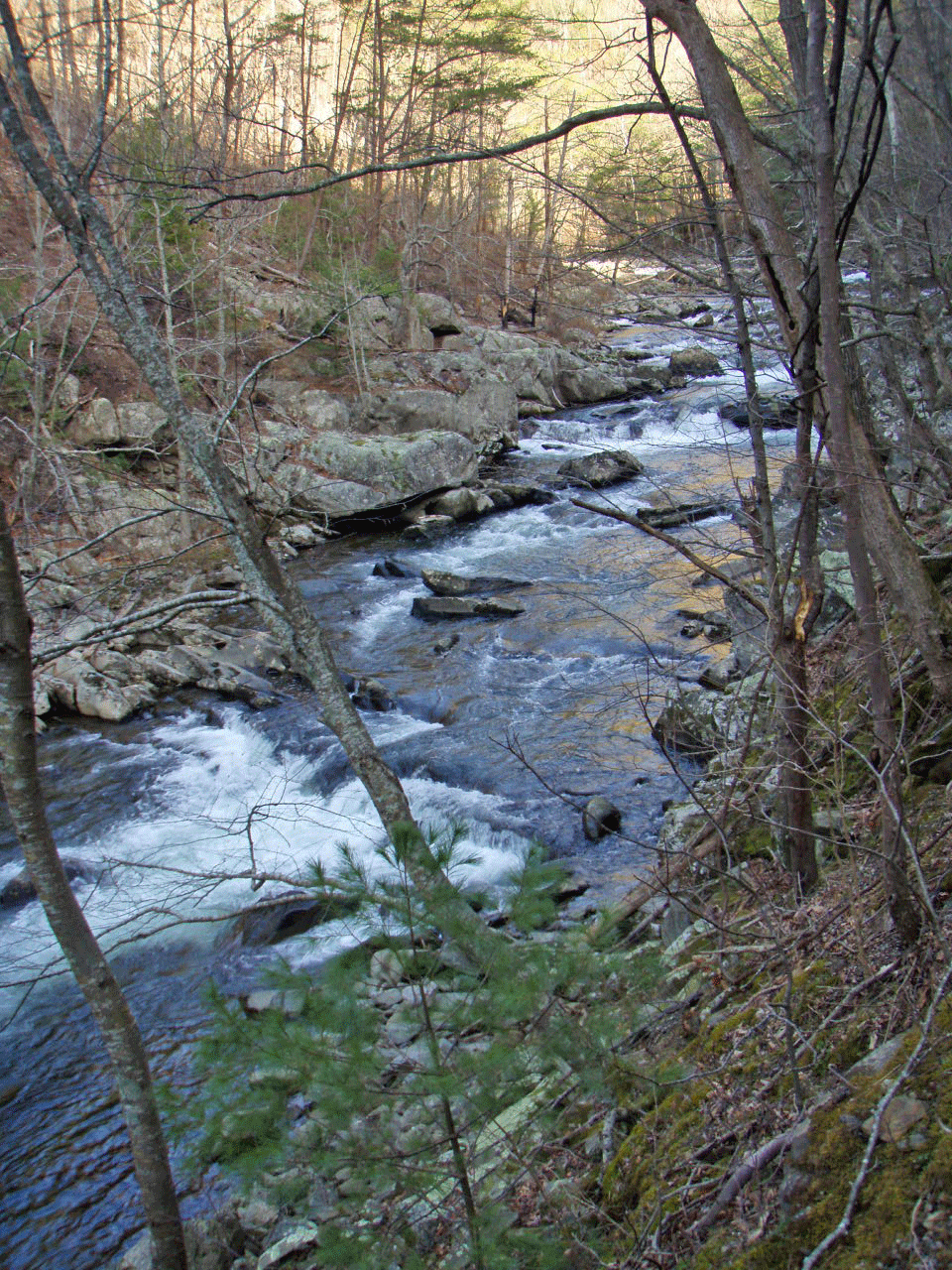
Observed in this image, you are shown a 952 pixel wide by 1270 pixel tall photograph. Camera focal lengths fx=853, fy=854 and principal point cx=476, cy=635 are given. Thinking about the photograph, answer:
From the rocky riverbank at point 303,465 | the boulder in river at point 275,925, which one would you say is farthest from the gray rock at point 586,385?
the boulder in river at point 275,925

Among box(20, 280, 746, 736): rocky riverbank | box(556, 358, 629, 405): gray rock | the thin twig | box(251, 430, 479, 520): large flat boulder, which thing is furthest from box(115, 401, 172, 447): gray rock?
the thin twig

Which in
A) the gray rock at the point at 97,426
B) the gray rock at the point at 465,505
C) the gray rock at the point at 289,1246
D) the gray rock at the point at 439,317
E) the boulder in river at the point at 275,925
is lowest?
the boulder in river at the point at 275,925

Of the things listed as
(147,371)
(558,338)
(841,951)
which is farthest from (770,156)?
(558,338)

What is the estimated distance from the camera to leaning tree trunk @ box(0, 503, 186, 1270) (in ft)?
9.34

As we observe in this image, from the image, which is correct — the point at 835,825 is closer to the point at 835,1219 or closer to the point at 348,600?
the point at 835,1219

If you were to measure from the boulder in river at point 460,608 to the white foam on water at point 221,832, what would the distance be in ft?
9.18

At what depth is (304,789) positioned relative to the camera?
862cm

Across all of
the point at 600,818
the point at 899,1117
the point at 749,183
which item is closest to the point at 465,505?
the point at 600,818

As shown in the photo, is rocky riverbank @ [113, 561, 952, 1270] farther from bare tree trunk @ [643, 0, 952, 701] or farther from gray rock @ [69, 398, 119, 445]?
gray rock @ [69, 398, 119, 445]

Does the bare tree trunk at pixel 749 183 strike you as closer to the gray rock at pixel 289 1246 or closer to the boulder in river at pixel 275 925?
the gray rock at pixel 289 1246

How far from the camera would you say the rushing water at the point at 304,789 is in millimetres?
4578

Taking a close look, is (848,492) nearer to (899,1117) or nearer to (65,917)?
(899,1117)

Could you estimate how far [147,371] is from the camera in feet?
13.5

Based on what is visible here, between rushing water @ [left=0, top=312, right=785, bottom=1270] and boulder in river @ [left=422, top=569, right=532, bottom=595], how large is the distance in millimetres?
320
